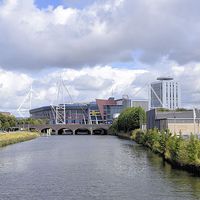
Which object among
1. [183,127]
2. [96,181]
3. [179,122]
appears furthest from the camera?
[179,122]

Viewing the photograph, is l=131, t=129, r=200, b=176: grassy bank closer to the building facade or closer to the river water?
the river water

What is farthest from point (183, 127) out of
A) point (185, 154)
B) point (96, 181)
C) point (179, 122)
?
point (96, 181)

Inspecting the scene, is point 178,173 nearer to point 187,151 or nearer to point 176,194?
point 187,151

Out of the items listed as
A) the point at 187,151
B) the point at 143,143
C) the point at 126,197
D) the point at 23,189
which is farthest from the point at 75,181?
the point at 143,143

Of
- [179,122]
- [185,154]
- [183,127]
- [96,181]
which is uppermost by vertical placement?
[179,122]

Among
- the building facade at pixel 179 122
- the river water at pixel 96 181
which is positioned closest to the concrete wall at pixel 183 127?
the building facade at pixel 179 122

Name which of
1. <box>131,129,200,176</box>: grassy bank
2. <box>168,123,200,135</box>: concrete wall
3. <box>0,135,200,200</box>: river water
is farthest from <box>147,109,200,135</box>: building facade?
<box>0,135,200,200</box>: river water

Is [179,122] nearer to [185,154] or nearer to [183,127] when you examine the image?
[183,127]

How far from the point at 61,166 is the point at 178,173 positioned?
13906 mm

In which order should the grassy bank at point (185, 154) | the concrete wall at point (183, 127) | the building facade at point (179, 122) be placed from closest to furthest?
the grassy bank at point (185, 154) → the building facade at point (179, 122) → the concrete wall at point (183, 127)

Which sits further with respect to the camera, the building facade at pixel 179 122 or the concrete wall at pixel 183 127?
the concrete wall at pixel 183 127

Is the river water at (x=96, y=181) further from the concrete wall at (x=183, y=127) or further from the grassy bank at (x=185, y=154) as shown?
the concrete wall at (x=183, y=127)

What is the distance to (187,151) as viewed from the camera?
42.2 meters

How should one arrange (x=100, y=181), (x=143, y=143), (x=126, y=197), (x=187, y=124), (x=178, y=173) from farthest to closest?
1. (x=187, y=124)
2. (x=143, y=143)
3. (x=178, y=173)
4. (x=100, y=181)
5. (x=126, y=197)
